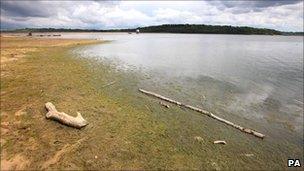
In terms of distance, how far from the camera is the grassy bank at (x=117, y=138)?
38.9 feet

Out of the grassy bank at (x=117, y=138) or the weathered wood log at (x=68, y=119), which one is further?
the weathered wood log at (x=68, y=119)

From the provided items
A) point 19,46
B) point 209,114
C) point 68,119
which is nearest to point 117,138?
point 68,119

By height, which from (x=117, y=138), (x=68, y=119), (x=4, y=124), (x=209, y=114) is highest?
(x=68, y=119)

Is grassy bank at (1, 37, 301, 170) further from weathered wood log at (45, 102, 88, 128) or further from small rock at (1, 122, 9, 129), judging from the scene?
weathered wood log at (45, 102, 88, 128)

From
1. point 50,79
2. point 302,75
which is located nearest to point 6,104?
point 50,79

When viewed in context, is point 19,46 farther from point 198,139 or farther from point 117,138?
point 198,139

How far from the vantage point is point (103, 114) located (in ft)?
57.0

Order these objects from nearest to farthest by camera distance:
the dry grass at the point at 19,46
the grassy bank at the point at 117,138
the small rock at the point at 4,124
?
the grassy bank at the point at 117,138, the small rock at the point at 4,124, the dry grass at the point at 19,46

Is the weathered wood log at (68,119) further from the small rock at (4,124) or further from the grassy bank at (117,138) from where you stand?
the small rock at (4,124)

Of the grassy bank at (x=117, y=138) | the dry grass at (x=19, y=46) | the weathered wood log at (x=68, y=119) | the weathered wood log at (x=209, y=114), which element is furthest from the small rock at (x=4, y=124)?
the dry grass at (x=19, y=46)

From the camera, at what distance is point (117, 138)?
14.0 meters

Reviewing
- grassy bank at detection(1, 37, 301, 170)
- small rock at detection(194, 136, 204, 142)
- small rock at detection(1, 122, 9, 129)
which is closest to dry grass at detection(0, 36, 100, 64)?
grassy bank at detection(1, 37, 301, 170)

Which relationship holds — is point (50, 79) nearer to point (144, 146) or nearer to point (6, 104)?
point (6, 104)

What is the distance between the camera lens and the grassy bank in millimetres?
11859
